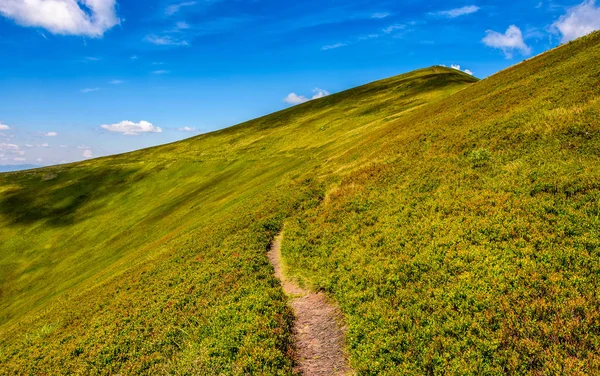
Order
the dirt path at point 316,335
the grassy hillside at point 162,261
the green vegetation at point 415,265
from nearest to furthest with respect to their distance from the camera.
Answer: the green vegetation at point 415,265 < the dirt path at point 316,335 < the grassy hillside at point 162,261

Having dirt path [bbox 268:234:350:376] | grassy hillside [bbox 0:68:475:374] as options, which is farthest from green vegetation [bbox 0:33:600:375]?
dirt path [bbox 268:234:350:376]

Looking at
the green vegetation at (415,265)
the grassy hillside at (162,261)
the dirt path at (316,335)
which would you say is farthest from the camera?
the grassy hillside at (162,261)

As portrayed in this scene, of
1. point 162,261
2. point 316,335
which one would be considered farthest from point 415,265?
point 162,261

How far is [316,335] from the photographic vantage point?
495 inches

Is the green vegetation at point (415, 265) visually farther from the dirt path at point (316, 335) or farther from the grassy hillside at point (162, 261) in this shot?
the dirt path at point (316, 335)

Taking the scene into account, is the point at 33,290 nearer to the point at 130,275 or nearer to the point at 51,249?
the point at 51,249

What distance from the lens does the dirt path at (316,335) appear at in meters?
11.0

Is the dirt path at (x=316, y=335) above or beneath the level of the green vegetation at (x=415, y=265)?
beneath

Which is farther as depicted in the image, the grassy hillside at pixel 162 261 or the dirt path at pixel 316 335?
the grassy hillside at pixel 162 261

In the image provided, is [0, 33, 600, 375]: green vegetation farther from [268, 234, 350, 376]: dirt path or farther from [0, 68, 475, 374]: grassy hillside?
[268, 234, 350, 376]: dirt path

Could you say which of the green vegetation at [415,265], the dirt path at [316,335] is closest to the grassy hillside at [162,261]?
the green vegetation at [415,265]

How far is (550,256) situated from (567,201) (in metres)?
4.17

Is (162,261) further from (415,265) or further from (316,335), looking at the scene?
(415,265)

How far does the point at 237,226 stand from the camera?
2844 cm
